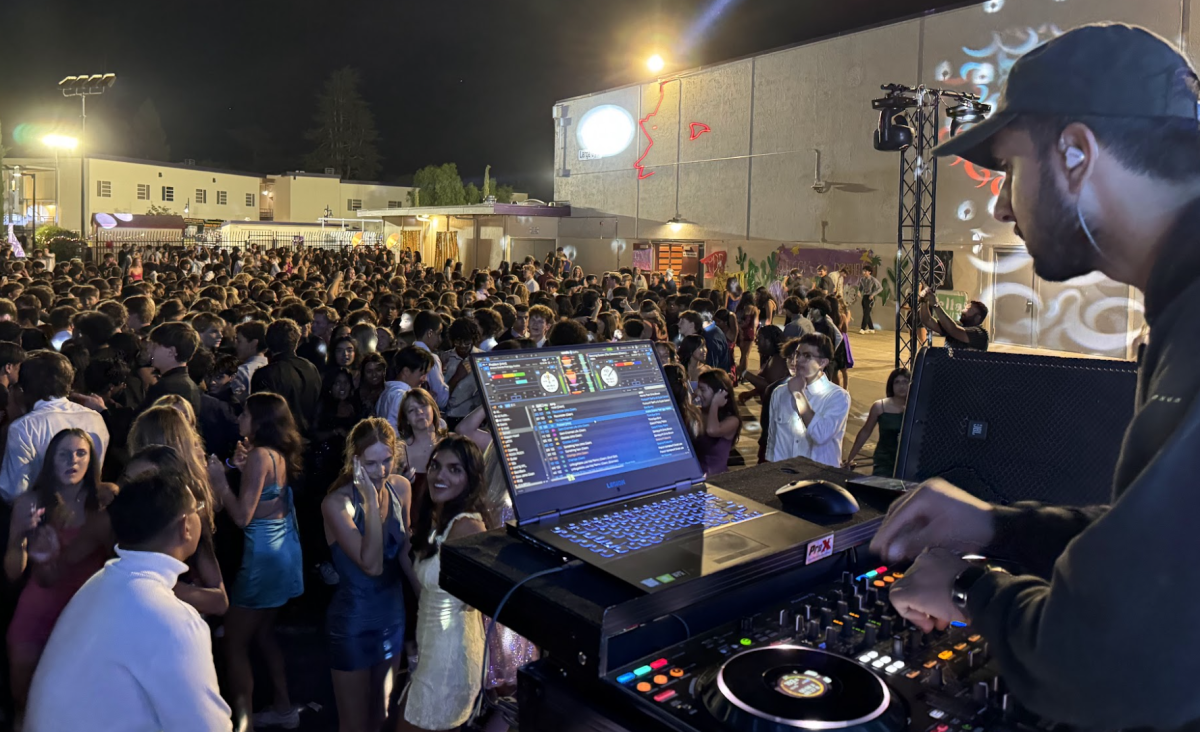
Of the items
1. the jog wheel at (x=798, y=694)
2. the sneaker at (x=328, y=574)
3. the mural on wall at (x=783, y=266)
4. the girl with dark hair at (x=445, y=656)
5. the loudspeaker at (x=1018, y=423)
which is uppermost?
the mural on wall at (x=783, y=266)

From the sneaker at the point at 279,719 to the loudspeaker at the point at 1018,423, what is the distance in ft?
11.6

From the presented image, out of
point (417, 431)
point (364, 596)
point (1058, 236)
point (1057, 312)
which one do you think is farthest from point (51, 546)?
point (1057, 312)

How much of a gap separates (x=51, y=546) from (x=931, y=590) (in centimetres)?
387

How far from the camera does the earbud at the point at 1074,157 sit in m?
1.09

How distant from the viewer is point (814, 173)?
914 inches

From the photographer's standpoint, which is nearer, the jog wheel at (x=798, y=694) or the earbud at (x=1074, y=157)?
the earbud at (x=1074, y=157)

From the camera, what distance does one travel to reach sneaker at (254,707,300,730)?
14.4ft

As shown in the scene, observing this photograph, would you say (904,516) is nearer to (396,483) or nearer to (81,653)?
(81,653)

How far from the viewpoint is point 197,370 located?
650cm

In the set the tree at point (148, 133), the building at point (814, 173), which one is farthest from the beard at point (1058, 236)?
the tree at point (148, 133)

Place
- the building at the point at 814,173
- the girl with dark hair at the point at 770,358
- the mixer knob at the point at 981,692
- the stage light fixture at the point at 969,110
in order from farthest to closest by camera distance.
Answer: the building at the point at 814,173 < the stage light fixture at the point at 969,110 < the girl with dark hair at the point at 770,358 < the mixer knob at the point at 981,692

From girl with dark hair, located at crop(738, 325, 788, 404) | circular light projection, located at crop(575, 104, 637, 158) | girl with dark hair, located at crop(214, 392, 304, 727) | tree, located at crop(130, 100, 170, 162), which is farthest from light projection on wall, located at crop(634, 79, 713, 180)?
tree, located at crop(130, 100, 170, 162)

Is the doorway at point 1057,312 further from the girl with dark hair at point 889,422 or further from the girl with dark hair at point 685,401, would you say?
the girl with dark hair at point 685,401

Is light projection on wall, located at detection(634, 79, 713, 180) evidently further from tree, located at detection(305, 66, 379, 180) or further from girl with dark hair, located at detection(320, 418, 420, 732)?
tree, located at detection(305, 66, 379, 180)
